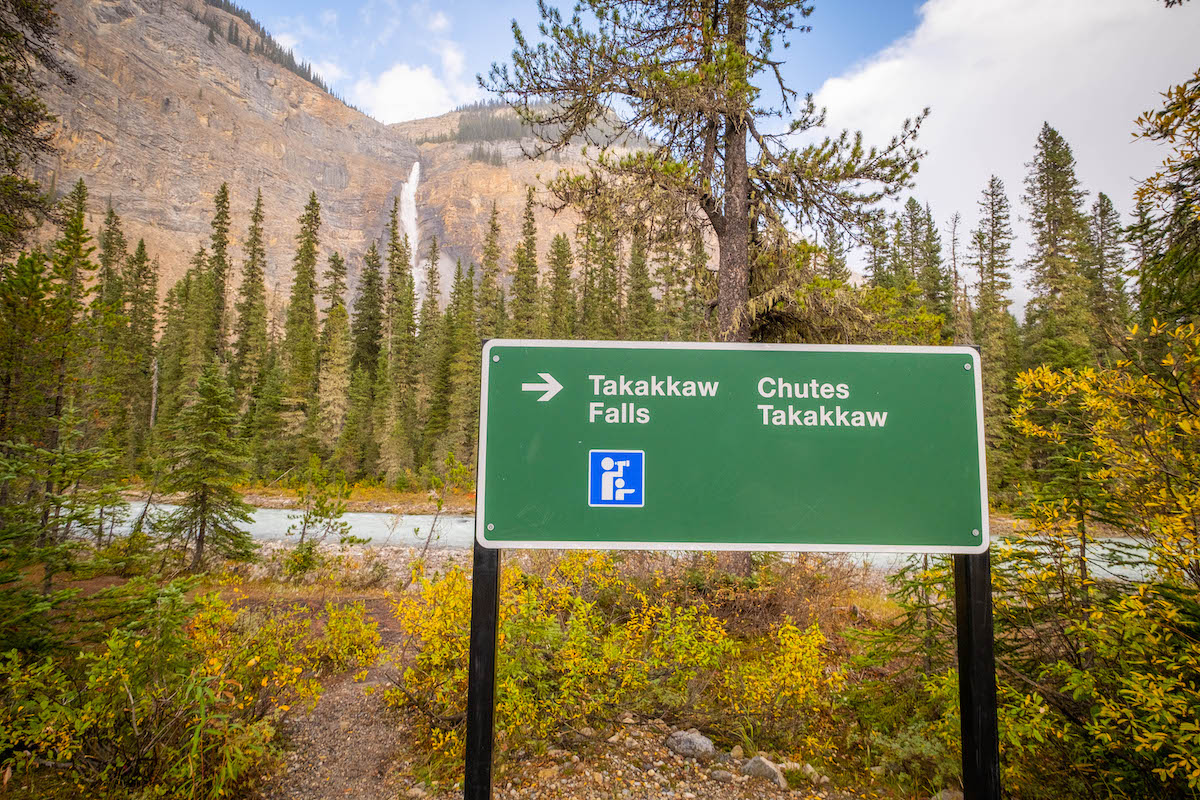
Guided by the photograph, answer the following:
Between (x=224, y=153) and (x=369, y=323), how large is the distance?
98659 millimetres

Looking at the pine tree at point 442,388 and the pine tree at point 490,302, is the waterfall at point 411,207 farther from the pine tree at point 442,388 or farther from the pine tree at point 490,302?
the pine tree at point 442,388

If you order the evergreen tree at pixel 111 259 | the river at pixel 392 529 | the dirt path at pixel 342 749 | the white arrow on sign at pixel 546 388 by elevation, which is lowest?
the river at pixel 392 529

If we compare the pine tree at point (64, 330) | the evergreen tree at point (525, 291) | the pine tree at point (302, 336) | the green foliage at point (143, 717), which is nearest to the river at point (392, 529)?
the pine tree at point (64, 330)

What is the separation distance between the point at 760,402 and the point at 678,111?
587 centimetres

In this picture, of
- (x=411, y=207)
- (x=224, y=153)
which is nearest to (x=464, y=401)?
(x=224, y=153)

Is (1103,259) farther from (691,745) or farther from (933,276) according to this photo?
(691,745)

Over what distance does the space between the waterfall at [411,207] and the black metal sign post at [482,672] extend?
429 feet

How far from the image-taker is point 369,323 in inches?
1575

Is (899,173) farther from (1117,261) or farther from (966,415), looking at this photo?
(1117,261)

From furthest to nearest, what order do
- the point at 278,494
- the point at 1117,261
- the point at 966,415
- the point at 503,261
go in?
the point at 503,261 → the point at 1117,261 → the point at 278,494 → the point at 966,415

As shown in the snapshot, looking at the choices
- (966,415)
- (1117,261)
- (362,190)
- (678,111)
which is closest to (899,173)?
(678,111)

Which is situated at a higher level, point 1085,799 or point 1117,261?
point 1117,261

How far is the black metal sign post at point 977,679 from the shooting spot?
1806mm

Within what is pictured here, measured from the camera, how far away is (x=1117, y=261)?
2945cm
